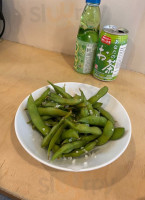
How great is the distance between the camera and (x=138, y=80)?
0.72 metres

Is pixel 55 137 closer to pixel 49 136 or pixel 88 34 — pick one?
pixel 49 136

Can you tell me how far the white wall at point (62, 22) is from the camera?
2.11 feet

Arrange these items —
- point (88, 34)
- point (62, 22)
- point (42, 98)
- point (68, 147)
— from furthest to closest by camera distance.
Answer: point (62, 22)
point (88, 34)
point (42, 98)
point (68, 147)

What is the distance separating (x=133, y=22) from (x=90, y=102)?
0.37 metres

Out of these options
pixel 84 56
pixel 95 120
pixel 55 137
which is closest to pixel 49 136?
pixel 55 137

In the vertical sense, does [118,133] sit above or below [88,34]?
below

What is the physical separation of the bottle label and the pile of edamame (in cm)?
20

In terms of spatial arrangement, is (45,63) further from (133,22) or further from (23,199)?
(23,199)

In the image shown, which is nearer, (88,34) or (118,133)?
(118,133)

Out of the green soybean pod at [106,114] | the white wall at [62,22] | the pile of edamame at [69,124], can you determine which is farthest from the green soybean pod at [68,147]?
the white wall at [62,22]

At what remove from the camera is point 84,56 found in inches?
→ 25.3

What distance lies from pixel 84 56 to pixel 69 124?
33cm

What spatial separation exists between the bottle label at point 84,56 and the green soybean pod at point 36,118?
283 millimetres

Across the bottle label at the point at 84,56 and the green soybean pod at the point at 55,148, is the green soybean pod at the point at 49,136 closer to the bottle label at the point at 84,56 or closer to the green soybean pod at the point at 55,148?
the green soybean pod at the point at 55,148
